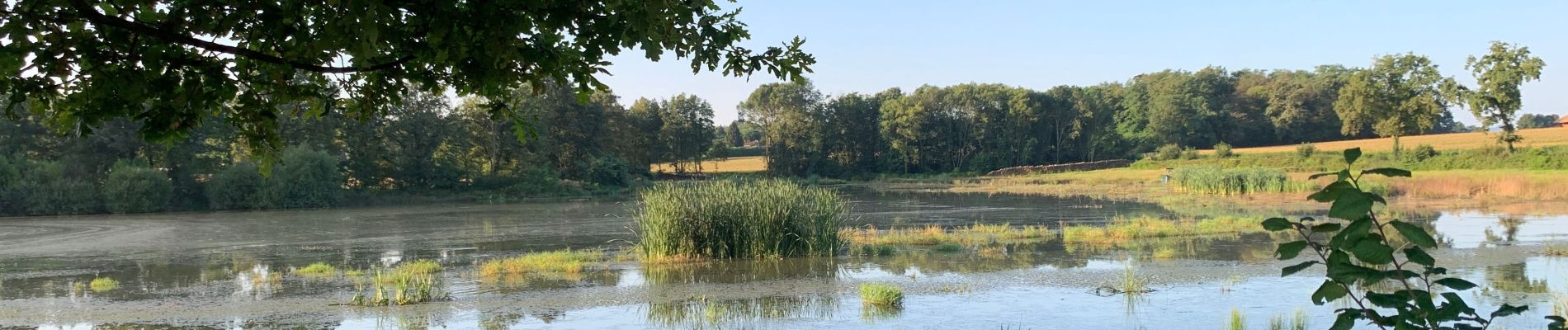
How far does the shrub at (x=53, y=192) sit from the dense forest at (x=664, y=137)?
0.06 m

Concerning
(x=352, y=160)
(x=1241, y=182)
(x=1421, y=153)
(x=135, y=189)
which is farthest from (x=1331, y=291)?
(x=1421, y=153)

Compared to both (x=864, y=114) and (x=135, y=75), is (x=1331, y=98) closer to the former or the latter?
(x=864, y=114)

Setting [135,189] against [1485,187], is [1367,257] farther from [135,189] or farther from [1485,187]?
[135,189]

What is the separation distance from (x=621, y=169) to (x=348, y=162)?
605 inches

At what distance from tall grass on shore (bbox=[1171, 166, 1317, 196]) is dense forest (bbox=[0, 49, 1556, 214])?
18.7 metres

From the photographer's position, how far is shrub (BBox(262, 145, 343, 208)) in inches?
1544

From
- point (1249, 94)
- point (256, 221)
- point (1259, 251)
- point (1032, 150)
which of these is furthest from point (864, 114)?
point (1259, 251)

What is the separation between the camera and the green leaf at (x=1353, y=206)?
2.84 m

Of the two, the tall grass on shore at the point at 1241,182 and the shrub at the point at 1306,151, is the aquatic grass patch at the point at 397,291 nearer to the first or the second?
the tall grass on shore at the point at 1241,182

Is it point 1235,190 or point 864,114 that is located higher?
point 864,114

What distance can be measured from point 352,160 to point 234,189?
8.62 m

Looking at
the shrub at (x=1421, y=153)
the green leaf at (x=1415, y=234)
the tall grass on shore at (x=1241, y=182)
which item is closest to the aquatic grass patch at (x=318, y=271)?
the green leaf at (x=1415, y=234)

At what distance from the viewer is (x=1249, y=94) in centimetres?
8550

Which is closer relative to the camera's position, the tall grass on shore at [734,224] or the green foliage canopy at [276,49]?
the green foliage canopy at [276,49]
